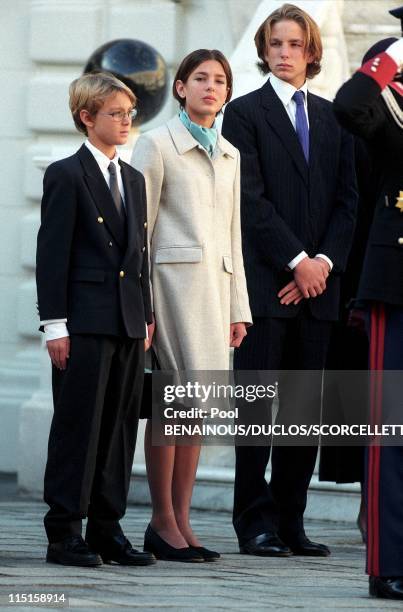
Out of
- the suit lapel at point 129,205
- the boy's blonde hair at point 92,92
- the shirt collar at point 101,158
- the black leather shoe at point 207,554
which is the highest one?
the boy's blonde hair at point 92,92

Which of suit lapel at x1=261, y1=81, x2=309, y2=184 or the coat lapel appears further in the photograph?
suit lapel at x1=261, y1=81, x2=309, y2=184

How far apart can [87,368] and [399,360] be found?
0.96 metres

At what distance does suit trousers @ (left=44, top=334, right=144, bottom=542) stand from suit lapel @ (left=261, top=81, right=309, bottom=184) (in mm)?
943

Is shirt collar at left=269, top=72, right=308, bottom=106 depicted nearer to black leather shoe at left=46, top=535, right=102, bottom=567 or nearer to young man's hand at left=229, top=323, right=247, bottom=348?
young man's hand at left=229, top=323, right=247, bottom=348

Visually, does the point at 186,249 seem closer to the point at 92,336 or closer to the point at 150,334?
the point at 150,334

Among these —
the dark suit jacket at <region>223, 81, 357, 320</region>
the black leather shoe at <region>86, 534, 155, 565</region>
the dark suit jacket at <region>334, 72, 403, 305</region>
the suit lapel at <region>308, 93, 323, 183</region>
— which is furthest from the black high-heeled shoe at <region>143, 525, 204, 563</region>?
the suit lapel at <region>308, 93, 323, 183</region>

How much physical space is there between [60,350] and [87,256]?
0.92 ft

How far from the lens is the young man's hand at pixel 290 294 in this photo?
5.32 meters

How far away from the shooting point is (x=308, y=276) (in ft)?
17.4

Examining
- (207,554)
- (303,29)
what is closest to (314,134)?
(303,29)

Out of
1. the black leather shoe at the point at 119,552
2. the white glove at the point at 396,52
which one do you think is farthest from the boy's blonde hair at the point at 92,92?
the black leather shoe at the point at 119,552

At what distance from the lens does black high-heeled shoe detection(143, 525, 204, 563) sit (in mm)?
4891

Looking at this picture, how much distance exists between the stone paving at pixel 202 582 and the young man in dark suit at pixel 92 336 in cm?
17

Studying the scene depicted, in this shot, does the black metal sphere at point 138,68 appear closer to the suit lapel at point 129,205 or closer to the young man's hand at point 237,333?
the young man's hand at point 237,333
